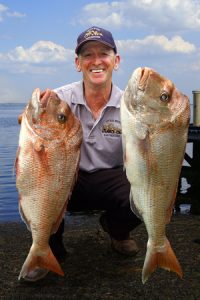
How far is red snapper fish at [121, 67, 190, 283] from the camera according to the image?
159 inches

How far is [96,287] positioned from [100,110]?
6.28 ft

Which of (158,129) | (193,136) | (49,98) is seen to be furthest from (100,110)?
(193,136)

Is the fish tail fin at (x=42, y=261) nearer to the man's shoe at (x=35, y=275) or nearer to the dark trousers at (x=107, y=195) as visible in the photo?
the man's shoe at (x=35, y=275)

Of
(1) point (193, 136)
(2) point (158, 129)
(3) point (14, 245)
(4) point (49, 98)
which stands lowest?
(3) point (14, 245)

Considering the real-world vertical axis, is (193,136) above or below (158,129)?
below

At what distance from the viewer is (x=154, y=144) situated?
403 cm

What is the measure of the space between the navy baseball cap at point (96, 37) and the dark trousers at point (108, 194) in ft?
4.64

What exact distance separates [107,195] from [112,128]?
2.50 feet

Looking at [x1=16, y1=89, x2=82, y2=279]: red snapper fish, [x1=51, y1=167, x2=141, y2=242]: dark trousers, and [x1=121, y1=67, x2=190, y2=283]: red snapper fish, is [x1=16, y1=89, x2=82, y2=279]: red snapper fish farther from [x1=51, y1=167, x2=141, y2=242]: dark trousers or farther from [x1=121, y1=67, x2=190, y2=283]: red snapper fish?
[x1=51, y1=167, x2=141, y2=242]: dark trousers

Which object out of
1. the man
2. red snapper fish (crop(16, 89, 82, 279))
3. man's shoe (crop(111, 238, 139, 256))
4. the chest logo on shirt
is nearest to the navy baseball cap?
the man

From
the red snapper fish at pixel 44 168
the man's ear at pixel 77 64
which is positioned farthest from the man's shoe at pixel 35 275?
the man's ear at pixel 77 64

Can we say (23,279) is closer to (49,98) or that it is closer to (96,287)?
(96,287)

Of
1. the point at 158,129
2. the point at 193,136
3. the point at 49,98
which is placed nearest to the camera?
the point at 158,129

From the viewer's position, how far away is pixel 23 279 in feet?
16.5
